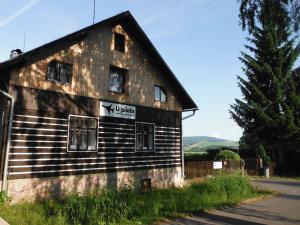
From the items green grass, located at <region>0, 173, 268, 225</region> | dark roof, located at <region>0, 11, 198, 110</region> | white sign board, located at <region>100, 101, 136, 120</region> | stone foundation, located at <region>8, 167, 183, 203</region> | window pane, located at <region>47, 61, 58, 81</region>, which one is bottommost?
green grass, located at <region>0, 173, 268, 225</region>

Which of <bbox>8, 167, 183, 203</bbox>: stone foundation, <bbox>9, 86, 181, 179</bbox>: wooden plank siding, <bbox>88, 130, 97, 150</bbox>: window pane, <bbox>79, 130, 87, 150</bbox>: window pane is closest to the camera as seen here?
<bbox>8, 167, 183, 203</bbox>: stone foundation

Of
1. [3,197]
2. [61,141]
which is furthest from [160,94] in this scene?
[3,197]

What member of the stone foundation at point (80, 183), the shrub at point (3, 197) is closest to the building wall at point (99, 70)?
the stone foundation at point (80, 183)

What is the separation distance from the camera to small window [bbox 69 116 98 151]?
14.0m

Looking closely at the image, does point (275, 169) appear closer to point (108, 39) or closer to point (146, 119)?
point (146, 119)

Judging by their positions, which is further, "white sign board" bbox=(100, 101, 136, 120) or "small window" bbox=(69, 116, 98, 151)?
"white sign board" bbox=(100, 101, 136, 120)

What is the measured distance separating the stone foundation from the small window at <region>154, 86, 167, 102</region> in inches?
158

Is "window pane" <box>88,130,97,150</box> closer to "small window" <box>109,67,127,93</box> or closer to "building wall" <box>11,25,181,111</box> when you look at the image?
"building wall" <box>11,25,181,111</box>

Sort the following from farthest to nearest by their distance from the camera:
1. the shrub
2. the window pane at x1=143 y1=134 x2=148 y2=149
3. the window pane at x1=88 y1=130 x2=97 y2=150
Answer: the window pane at x1=143 y1=134 x2=148 y2=149 → the window pane at x1=88 y1=130 x2=97 y2=150 → the shrub

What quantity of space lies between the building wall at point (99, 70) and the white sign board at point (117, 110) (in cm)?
29

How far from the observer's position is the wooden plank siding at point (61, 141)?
12.2 meters

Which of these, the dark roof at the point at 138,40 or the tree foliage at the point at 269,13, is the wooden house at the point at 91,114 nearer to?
the dark roof at the point at 138,40

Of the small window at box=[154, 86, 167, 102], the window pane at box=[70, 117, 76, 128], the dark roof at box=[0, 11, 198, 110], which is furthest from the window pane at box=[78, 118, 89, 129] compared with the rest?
the small window at box=[154, 86, 167, 102]

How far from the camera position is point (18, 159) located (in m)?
12.1
